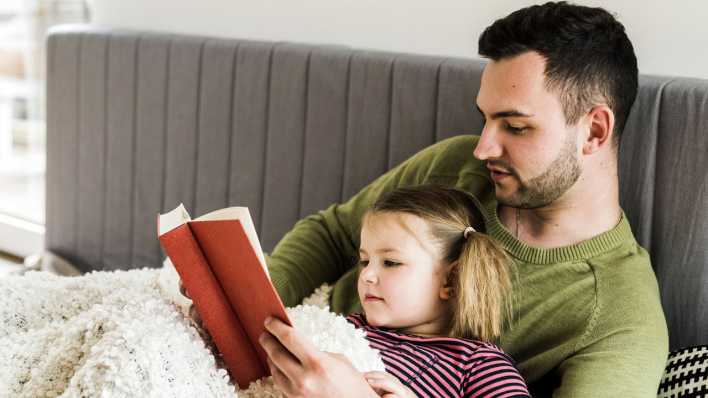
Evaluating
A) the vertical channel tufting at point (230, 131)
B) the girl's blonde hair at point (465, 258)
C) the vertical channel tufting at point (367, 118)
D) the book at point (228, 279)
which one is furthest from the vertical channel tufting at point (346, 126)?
the book at point (228, 279)

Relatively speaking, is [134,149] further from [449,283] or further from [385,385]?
[385,385]

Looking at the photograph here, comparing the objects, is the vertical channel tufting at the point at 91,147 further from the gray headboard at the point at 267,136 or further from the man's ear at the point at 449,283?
the man's ear at the point at 449,283

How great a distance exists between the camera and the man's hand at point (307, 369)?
1202mm

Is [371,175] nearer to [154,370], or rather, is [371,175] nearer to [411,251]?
[411,251]

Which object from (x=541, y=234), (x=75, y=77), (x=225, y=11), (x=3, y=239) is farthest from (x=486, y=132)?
(x=3, y=239)

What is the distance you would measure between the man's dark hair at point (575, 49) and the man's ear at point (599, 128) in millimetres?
15

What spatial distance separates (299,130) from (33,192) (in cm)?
219

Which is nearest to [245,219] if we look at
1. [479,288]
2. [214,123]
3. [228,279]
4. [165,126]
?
[228,279]

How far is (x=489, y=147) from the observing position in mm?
1549

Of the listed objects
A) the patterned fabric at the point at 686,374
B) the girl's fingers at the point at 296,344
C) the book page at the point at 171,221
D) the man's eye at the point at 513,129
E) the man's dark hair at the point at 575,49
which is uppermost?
the man's dark hair at the point at 575,49

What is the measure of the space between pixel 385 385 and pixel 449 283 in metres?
0.30

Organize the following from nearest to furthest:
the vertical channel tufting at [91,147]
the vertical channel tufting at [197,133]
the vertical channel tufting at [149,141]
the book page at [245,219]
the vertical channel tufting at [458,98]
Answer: the book page at [245,219], the vertical channel tufting at [458,98], the vertical channel tufting at [197,133], the vertical channel tufting at [149,141], the vertical channel tufting at [91,147]

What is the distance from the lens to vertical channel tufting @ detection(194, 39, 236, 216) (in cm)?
243

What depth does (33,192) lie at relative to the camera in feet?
13.2
